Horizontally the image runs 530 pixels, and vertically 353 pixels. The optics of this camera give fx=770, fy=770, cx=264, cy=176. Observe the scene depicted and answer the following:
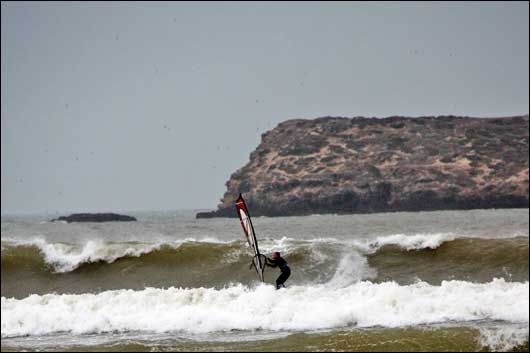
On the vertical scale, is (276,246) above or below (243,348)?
above

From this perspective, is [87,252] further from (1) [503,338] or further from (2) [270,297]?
(1) [503,338]

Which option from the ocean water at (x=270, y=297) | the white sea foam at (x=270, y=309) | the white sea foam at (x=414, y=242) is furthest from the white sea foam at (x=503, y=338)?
the white sea foam at (x=414, y=242)

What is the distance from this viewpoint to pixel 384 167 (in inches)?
4392

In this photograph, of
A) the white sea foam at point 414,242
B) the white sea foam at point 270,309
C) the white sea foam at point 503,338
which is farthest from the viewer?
the white sea foam at point 414,242

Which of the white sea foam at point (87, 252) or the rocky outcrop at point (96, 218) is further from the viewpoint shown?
the rocky outcrop at point (96, 218)

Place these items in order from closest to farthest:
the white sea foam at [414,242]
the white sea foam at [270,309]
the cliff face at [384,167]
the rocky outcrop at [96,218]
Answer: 1. the white sea foam at [270,309]
2. the white sea foam at [414,242]
3. the cliff face at [384,167]
4. the rocky outcrop at [96,218]

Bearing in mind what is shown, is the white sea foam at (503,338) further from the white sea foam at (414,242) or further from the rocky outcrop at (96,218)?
the rocky outcrop at (96,218)

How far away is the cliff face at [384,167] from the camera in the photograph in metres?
104

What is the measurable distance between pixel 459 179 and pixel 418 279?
9209cm

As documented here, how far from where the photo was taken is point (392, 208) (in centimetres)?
10300

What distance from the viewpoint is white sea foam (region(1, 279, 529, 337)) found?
43.5 ft

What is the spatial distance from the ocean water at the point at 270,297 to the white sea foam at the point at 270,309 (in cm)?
3

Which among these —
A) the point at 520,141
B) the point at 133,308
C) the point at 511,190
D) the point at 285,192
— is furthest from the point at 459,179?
the point at 133,308

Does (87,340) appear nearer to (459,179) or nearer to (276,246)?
(276,246)
